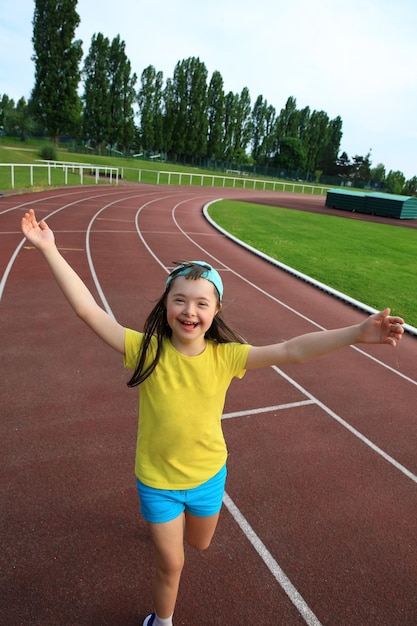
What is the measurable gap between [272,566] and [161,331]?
2.05 m

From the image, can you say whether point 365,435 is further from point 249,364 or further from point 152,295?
point 152,295

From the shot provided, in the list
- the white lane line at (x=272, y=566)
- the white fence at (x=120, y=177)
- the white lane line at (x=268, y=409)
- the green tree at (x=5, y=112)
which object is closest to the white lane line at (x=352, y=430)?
the white lane line at (x=268, y=409)

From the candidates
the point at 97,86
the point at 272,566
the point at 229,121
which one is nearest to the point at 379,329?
the point at 272,566

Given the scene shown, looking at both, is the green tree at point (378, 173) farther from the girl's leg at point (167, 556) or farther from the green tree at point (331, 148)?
the girl's leg at point (167, 556)

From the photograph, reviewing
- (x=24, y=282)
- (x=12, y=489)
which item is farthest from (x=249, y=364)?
(x=24, y=282)

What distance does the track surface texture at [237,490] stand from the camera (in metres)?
2.85

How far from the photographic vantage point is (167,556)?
2.13 metres

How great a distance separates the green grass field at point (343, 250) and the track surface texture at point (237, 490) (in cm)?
333

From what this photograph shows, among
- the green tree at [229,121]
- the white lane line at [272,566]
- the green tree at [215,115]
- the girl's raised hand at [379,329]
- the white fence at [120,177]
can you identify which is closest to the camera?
the girl's raised hand at [379,329]

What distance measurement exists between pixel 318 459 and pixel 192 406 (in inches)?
108

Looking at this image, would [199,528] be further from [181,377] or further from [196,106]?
[196,106]

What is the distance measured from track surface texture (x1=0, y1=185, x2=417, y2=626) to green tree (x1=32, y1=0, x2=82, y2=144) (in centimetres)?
4816

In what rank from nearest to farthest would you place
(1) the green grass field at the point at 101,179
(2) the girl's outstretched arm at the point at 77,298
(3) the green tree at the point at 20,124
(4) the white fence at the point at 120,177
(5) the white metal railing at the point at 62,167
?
(2) the girl's outstretched arm at the point at 77,298 < (5) the white metal railing at the point at 62,167 < (4) the white fence at the point at 120,177 < (1) the green grass field at the point at 101,179 < (3) the green tree at the point at 20,124

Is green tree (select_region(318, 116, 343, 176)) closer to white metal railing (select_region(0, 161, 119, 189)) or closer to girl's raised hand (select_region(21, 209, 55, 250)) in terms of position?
white metal railing (select_region(0, 161, 119, 189))
